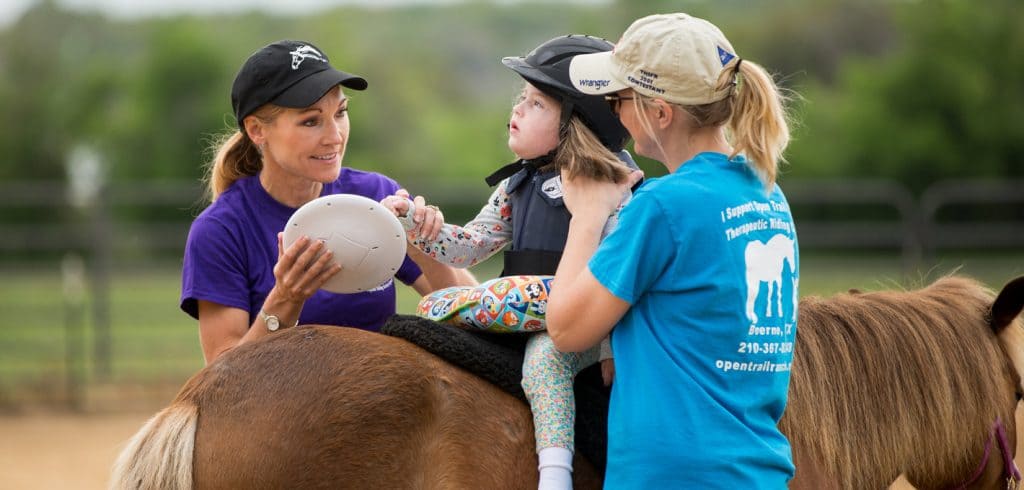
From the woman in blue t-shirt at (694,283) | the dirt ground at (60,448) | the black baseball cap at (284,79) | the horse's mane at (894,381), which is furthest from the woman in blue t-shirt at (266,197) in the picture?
the dirt ground at (60,448)

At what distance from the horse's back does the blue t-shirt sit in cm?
28

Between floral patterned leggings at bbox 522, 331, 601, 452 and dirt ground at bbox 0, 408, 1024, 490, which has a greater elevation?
floral patterned leggings at bbox 522, 331, 601, 452

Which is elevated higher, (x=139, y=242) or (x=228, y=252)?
(x=228, y=252)

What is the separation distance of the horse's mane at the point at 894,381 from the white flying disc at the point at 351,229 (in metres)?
0.95

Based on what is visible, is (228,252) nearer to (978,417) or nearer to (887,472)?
(887,472)

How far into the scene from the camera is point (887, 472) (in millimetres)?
2439

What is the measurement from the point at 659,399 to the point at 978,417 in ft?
3.43

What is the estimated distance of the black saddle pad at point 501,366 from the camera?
2.14 meters

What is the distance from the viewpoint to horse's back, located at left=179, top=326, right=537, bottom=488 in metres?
1.97

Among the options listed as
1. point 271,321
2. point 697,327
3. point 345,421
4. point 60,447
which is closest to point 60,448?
point 60,447

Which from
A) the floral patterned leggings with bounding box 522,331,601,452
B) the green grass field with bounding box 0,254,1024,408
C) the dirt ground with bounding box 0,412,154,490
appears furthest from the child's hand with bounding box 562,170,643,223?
the green grass field with bounding box 0,254,1024,408

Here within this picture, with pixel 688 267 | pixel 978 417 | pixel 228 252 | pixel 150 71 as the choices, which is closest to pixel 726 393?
pixel 688 267

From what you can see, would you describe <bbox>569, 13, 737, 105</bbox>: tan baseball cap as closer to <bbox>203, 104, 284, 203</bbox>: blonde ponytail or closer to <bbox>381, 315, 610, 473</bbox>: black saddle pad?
<bbox>381, 315, 610, 473</bbox>: black saddle pad

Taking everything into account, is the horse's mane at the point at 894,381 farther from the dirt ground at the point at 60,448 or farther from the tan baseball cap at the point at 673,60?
the dirt ground at the point at 60,448
